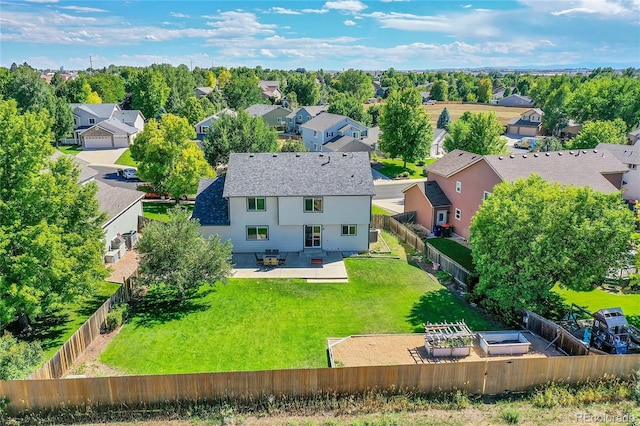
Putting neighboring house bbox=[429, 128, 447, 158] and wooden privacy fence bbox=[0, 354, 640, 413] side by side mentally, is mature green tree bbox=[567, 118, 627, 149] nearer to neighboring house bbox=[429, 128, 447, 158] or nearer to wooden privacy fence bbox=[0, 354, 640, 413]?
neighboring house bbox=[429, 128, 447, 158]

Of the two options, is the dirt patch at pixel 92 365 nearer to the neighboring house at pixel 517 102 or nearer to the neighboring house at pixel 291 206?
the neighboring house at pixel 291 206

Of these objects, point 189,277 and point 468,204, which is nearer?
point 189,277

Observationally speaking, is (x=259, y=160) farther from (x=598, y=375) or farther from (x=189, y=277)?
(x=598, y=375)

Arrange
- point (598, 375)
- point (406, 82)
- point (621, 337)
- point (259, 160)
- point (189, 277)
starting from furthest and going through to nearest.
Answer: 1. point (406, 82)
2. point (259, 160)
3. point (189, 277)
4. point (621, 337)
5. point (598, 375)

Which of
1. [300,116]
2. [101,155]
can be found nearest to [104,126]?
[101,155]

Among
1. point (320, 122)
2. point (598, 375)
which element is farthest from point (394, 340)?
point (320, 122)

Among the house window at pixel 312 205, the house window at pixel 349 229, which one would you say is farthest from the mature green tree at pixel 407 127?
the house window at pixel 312 205

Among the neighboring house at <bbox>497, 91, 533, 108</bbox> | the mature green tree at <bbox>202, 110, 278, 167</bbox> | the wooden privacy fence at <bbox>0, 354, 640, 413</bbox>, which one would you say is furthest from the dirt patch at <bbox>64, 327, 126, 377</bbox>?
the neighboring house at <bbox>497, 91, 533, 108</bbox>
